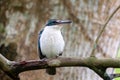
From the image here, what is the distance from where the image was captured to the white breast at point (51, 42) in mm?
3209

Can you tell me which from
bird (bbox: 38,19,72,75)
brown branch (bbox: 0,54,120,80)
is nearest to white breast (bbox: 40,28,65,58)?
bird (bbox: 38,19,72,75)

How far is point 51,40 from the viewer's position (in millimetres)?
3248

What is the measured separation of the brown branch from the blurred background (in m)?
0.95

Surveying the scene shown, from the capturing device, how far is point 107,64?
2125 millimetres

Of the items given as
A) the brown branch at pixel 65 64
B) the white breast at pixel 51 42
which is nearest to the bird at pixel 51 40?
the white breast at pixel 51 42

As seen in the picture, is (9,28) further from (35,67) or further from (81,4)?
(35,67)

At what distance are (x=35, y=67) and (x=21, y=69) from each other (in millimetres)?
71

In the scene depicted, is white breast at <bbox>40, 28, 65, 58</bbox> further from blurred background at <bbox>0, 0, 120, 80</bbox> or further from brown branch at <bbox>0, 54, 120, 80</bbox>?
brown branch at <bbox>0, 54, 120, 80</bbox>

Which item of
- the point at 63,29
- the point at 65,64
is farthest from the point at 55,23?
the point at 65,64

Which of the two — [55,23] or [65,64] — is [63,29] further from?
[65,64]

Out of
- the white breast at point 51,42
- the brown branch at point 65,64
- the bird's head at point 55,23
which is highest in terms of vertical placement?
the brown branch at point 65,64

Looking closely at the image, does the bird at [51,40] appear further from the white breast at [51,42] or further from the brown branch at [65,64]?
the brown branch at [65,64]

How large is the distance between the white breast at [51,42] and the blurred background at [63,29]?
0.21 feet

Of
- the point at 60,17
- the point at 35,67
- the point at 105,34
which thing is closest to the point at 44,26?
the point at 60,17
